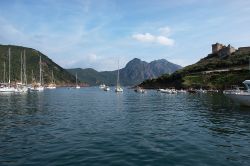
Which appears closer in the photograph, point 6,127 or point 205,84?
point 6,127

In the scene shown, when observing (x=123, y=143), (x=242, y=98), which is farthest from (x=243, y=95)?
(x=123, y=143)

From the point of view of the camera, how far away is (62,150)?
24.1 meters

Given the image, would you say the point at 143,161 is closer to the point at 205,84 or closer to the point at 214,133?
the point at 214,133

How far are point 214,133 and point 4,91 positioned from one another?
148m

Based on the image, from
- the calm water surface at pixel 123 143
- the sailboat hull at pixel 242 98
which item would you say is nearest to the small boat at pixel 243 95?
the sailboat hull at pixel 242 98

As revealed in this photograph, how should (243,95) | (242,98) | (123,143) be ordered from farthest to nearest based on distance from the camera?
(242,98)
(243,95)
(123,143)

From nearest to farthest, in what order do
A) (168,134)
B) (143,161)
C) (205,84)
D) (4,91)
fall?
1. (143,161)
2. (168,134)
3. (4,91)
4. (205,84)

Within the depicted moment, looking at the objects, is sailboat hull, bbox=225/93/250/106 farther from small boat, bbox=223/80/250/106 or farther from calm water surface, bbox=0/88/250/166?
calm water surface, bbox=0/88/250/166

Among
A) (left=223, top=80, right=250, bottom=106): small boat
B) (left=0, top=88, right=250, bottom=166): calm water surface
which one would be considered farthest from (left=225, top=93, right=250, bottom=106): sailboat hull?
(left=0, top=88, right=250, bottom=166): calm water surface

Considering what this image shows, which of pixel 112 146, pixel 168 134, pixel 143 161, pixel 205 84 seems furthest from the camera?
pixel 205 84

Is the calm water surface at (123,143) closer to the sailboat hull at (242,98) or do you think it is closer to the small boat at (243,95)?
the sailboat hull at (242,98)

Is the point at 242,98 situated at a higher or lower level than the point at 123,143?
higher

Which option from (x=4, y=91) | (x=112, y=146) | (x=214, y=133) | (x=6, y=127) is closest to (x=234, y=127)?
(x=214, y=133)

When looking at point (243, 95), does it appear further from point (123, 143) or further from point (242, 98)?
point (123, 143)
